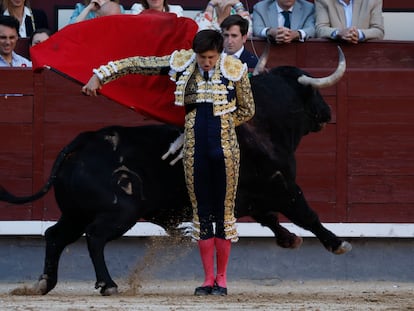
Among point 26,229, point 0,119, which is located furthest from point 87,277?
point 0,119

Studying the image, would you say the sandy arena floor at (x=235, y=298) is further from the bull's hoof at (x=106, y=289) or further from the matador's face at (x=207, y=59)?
the matador's face at (x=207, y=59)

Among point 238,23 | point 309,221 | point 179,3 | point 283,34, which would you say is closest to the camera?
point 309,221

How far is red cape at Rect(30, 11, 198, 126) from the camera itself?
24.9ft

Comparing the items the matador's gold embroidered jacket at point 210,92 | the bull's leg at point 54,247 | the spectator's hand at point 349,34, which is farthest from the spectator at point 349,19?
the bull's leg at point 54,247

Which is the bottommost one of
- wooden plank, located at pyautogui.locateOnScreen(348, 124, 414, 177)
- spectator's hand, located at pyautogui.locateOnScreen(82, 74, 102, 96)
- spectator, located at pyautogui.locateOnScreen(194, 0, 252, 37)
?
→ wooden plank, located at pyautogui.locateOnScreen(348, 124, 414, 177)

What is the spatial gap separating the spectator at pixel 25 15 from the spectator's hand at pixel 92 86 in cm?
242

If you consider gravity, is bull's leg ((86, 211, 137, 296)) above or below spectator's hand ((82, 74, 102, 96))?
below

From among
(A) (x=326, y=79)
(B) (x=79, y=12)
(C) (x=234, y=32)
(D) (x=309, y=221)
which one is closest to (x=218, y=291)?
(D) (x=309, y=221)

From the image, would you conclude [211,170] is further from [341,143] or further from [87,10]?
[87,10]

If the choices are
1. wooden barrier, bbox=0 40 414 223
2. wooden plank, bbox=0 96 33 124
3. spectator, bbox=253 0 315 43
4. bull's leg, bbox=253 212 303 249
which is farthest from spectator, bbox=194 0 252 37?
bull's leg, bbox=253 212 303 249

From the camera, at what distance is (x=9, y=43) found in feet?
30.0

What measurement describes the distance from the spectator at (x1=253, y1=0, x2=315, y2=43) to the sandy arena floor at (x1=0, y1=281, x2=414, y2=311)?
171 cm

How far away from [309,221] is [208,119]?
2.96 feet

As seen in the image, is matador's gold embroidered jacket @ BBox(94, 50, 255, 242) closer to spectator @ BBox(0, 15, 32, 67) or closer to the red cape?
the red cape
